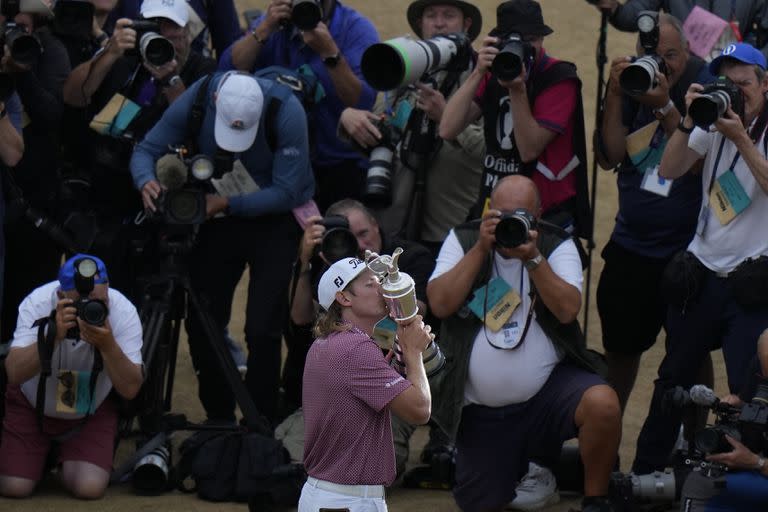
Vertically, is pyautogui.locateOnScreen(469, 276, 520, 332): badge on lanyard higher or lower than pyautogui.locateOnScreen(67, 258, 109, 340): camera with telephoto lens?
higher

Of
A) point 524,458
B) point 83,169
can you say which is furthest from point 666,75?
point 83,169

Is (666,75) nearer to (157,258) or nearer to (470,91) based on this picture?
(470,91)

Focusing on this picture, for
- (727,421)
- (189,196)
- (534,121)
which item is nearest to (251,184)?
(189,196)

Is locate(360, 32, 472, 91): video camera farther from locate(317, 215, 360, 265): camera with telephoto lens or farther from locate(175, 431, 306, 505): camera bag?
locate(175, 431, 306, 505): camera bag

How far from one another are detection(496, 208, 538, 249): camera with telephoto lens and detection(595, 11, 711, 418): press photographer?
2.75 ft

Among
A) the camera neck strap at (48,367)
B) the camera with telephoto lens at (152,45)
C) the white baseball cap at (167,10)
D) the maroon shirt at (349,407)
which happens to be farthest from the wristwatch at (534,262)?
the white baseball cap at (167,10)

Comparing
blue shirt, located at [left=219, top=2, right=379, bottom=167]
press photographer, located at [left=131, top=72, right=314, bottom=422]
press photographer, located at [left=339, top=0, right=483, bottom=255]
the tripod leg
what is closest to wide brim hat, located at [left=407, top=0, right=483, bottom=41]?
press photographer, located at [left=339, top=0, right=483, bottom=255]

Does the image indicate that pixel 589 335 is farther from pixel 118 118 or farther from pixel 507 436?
pixel 118 118

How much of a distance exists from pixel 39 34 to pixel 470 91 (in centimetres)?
210

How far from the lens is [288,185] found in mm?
7582

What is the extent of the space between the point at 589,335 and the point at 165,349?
11.2 ft

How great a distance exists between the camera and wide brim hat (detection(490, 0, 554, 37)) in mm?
7168

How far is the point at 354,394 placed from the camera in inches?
209

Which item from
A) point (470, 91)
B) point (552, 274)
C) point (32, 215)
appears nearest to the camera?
point (552, 274)
